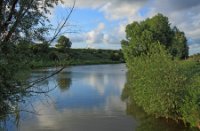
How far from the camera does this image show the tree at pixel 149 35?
63.2 metres

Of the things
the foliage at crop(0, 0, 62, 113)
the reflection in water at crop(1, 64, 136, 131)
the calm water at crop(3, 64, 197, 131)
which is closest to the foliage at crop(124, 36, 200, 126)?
the calm water at crop(3, 64, 197, 131)

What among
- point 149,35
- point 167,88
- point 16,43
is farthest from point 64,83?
point 16,43

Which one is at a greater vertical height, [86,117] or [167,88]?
[167,88]

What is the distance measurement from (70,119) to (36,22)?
612 inches

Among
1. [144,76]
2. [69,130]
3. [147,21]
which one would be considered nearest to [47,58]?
[69,130]

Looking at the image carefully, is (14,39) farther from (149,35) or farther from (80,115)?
(149,35)

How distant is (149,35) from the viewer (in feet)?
208

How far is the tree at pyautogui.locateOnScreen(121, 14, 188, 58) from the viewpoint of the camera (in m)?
63.2

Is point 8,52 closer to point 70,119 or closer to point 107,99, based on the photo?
point 70,119

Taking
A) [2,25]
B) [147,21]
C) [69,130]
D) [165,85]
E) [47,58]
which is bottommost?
[69,130]

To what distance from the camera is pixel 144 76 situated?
23062 mm

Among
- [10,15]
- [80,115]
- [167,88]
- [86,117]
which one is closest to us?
[10,15]

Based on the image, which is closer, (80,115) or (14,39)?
(14,39)

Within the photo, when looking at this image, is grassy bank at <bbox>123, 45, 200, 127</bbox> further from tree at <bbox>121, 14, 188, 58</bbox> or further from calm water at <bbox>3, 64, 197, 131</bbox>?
tree at <bbox>121, 14, 188, 58</bbox>
